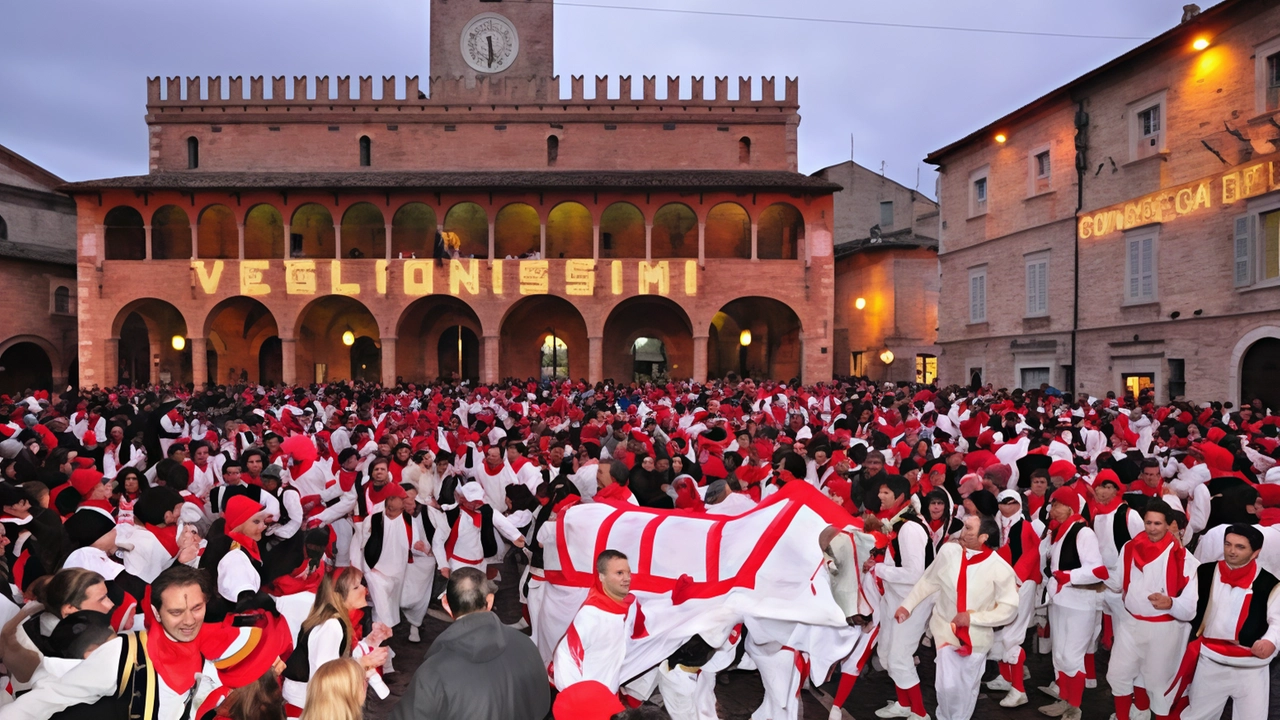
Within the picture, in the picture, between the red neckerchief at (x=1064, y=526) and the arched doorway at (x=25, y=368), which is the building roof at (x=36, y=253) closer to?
the arched doorway at (x=25, y=368)

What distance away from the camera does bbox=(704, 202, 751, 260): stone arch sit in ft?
115

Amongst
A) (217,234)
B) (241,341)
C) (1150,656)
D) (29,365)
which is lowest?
(1150,656)

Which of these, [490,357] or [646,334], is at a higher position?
[646,334]

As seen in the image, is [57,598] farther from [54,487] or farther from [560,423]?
[560,423]

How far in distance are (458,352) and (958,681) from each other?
31559mm

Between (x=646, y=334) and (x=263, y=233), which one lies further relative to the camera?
(x=263, y=233)

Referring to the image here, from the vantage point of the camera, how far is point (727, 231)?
116ft

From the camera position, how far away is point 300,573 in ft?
17.3

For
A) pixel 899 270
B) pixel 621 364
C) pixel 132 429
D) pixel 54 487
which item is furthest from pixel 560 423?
pixel 899 270

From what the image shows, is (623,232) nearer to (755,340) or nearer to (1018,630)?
(755,340)

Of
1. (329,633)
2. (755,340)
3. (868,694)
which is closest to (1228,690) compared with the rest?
(868,694)

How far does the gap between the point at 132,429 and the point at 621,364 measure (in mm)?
23669

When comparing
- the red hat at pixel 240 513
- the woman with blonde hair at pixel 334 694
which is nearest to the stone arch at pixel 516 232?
the red hat at pixel 240 513

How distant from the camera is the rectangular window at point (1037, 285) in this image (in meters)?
24.8
